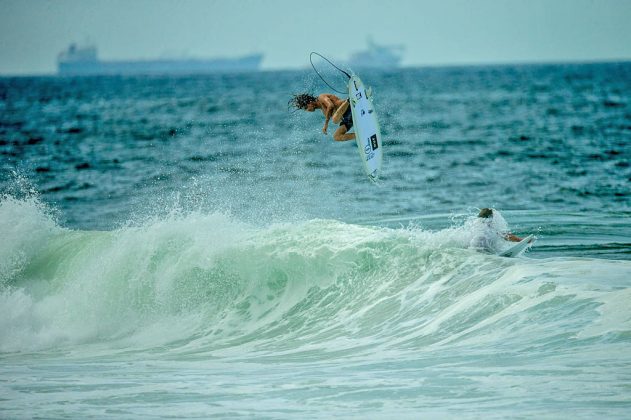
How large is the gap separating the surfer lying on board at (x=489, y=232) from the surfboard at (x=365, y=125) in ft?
6.45

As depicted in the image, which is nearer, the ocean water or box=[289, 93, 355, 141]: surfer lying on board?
the ocean water

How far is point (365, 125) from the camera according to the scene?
15414 millimetres

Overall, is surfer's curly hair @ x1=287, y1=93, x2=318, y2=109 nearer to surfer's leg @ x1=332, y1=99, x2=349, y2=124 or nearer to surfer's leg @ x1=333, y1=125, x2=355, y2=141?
surfer's leg @ x1=332, y1=99, x2=349, y2=124

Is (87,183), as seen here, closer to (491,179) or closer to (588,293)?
(491,179)

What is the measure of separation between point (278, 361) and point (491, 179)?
1854 centimetres

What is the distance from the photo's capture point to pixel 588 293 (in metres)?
11.8

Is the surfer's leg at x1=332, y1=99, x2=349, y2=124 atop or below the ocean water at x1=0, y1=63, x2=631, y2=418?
atop

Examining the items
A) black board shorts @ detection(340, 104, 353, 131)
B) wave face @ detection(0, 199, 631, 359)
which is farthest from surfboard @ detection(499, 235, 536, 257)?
black board shorts @ detection(340, 104, 353, 131)

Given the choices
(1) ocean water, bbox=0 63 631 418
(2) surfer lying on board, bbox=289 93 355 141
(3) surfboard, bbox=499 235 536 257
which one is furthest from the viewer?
(2) surfer lying on board, bbox=289 93 355 141

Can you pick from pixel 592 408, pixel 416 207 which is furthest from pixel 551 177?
pixel 592 408

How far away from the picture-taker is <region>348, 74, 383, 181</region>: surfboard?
15.2 m

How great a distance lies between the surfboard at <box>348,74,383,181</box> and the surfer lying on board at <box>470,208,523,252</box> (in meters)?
1.97

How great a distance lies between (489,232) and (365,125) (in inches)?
105

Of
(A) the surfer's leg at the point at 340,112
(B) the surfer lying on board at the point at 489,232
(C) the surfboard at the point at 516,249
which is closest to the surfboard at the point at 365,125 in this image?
(A) the surfer's leg at the point at 340,112
